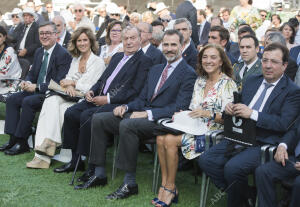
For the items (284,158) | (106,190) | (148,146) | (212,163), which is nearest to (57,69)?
(148,146)

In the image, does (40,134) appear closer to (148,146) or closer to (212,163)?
(148,146)

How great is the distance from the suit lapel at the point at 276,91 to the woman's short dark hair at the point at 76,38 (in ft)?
9.50

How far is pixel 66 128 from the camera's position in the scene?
17.7 ft

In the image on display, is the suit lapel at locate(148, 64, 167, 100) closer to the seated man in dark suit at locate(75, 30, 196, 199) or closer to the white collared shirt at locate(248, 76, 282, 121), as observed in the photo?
the seated man in dark suit at locate(75, 30, 196, 199)

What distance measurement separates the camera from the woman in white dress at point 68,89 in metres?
5.54

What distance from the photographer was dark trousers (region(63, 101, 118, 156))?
16.9ft

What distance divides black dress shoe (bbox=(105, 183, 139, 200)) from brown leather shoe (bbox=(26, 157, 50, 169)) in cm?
140

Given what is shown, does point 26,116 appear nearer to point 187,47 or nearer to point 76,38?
point 76,38

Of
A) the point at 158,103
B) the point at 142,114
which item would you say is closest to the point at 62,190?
the point at 142,114

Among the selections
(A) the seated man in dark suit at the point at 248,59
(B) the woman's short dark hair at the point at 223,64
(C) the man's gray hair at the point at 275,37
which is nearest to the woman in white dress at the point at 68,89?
(B) the woman's short dark hair at the point at 223,64

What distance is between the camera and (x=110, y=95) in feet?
17.5

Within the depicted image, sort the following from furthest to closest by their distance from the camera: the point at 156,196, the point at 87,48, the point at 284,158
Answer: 1. the point at 87,48
2. the point at 156,196
3. the point at 284,158

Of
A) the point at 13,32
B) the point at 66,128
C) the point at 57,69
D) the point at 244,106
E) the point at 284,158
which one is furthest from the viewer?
the point at 13,32

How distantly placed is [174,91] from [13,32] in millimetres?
6296
